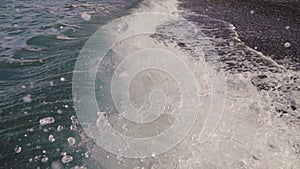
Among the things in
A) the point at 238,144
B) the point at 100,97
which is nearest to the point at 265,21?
the point at 238,144

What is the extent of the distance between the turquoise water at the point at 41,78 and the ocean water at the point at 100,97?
0.04 ft

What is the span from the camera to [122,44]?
20.0ft

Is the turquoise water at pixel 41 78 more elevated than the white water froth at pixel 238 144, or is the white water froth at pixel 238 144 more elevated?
the white water froth at pixel 238 144

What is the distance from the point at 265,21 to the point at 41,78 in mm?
5588

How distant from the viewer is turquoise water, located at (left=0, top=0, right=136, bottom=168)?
3.60 metres

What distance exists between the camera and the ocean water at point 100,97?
3.62 m

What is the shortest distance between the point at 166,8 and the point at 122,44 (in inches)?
123

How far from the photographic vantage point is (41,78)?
16.0ft

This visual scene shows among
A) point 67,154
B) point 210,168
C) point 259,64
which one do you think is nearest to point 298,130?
point 210,168

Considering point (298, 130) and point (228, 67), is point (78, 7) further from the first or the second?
point (298, 130)

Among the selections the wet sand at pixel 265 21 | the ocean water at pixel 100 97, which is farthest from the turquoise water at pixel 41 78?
the wet sand at pixel 265 21

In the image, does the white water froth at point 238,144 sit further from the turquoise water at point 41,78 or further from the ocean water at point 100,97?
the turquoise water at point 41,78

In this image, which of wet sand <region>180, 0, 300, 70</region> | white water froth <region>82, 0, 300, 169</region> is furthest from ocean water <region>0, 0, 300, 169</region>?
wet sand <region>180, 0, 300, 70</region>

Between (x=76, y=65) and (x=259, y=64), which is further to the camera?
(x=259, y=64)
